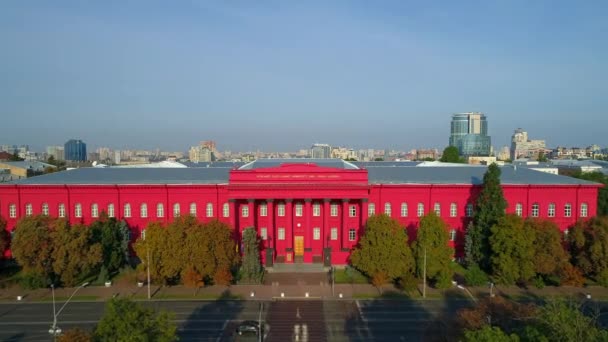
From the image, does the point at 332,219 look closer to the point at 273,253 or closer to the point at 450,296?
the point at 273,253

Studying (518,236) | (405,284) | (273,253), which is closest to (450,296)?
(405,284)

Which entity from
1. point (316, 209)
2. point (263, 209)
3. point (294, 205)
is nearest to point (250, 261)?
point (263, 209)

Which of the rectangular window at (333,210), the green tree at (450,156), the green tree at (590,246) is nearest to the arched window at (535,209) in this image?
the green tree at (590,246)

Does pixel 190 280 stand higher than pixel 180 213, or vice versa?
pixel 180 213

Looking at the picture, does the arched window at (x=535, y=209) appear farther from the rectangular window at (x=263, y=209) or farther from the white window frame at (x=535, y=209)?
the rectangular window at (x=263, y=209)

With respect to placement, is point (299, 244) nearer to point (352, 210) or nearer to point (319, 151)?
point (352, 210)
